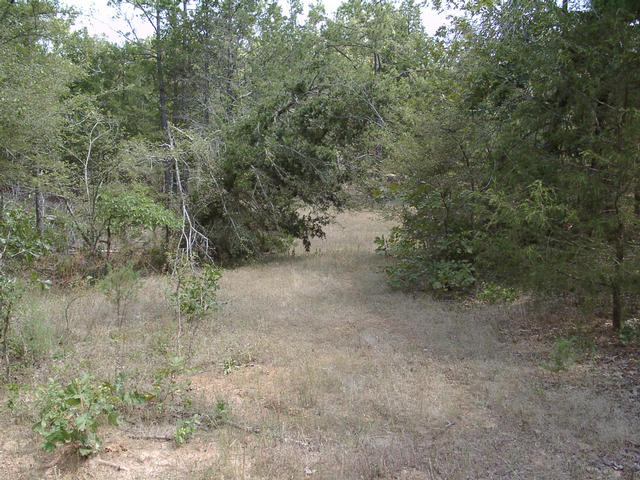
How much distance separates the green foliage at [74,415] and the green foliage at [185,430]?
47cm

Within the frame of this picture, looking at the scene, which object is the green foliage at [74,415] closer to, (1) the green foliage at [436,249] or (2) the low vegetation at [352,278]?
(2) the low vegetation at [352,278]

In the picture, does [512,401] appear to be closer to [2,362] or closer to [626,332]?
[626,332]

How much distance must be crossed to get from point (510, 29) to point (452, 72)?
1735 mm

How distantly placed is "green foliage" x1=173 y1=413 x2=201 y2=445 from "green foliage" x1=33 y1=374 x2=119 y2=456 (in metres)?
0.47

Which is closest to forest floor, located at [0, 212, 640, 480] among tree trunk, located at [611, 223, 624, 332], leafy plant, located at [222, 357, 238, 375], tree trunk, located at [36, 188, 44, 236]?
leafy plant, located at [222, 357, 238, 375]

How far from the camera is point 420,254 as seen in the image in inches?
380

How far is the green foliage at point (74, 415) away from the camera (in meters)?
3.51

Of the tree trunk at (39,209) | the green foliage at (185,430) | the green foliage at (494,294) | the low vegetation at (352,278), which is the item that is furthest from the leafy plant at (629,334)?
the tree trunk at (39,209)

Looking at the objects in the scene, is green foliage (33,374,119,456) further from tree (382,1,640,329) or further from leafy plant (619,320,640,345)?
leafy plant (619,320,640,345)

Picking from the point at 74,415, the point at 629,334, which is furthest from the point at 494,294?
the point at 74,415

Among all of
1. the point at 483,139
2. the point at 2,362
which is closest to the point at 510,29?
the point at 483,139

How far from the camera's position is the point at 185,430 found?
400 centimetres

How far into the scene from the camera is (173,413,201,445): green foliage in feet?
12.9

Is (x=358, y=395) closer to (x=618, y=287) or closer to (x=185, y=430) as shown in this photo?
(x=185, y=430)
